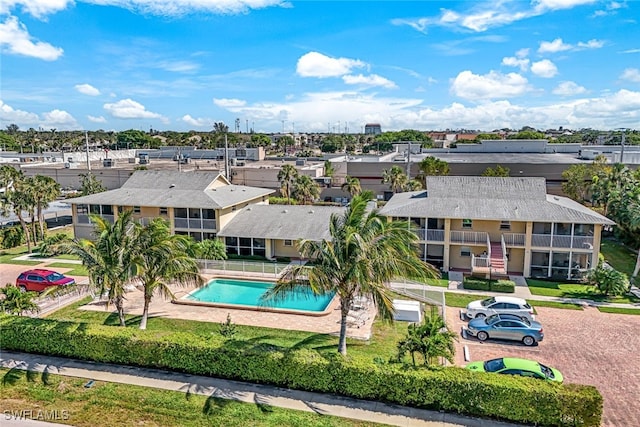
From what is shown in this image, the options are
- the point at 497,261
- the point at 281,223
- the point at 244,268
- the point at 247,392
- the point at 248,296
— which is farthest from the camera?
the point at 281,223

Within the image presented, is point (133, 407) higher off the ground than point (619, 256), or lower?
higher

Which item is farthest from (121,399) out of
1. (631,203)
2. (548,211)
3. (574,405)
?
(631,203)

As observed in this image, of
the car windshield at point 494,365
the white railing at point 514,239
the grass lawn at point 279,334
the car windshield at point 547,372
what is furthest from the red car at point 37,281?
the white railing at point 514,239

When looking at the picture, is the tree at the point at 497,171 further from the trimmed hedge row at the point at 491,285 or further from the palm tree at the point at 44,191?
the palm tree at the point at 44,191

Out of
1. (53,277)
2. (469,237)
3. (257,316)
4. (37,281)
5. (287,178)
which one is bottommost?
(257,316)

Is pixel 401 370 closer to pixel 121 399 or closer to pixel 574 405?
pixel 574 405

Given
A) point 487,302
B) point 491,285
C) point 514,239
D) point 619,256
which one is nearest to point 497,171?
point 619,256

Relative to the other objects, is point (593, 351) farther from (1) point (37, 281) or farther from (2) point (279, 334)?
(1) point (37, 281)
